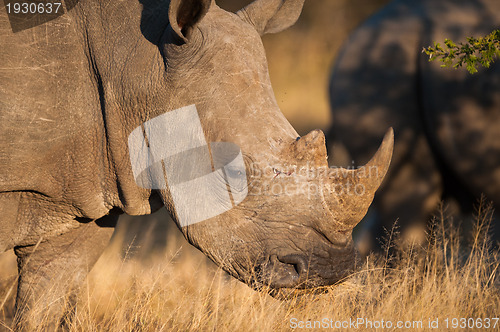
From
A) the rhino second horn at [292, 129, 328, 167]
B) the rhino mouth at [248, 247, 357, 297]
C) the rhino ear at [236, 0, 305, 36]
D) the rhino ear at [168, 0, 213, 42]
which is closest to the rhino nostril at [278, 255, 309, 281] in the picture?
the rhino mouth at [248, 247, 357, 297]

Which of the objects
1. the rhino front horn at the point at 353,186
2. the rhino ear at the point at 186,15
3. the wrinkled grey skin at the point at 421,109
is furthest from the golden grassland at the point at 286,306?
the rhino ear at the point at 186,15

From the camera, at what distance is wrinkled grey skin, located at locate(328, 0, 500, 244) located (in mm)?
5074

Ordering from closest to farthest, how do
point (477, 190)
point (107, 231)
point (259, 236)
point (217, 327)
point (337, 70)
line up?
point (259, 236) < point (217, 327) < point (107, 231) < point (477, 190) < point (337, 70)

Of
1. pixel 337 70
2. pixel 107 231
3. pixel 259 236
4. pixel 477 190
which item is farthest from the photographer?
pixel 337 70

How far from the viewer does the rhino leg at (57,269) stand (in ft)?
12.7

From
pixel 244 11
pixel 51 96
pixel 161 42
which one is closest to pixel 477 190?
pixel 244 11

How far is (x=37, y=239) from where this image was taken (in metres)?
3.67

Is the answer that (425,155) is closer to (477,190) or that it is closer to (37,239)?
(477,190)

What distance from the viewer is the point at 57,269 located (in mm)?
3955

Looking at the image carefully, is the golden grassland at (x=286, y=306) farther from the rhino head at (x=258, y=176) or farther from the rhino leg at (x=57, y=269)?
the rhino head at (x=258, y=176)

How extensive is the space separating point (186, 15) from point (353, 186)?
3.45 feet

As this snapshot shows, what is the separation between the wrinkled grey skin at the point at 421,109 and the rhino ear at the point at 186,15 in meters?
2.43

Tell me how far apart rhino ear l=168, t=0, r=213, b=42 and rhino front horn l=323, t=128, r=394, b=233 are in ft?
2.96

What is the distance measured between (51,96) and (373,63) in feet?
9.30
